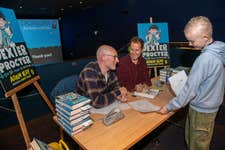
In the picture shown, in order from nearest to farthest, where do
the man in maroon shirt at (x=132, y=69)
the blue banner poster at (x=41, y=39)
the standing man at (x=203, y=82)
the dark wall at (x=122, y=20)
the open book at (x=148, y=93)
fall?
1. the standing man at (x=203, y=82)
2. the open book at (x=148, y=93)
3. the man in maroon shirt at (x=132, y=69)
4. the dark wall at (x=122, y=20)
5. the blue banner poster at (x=41, y=39)

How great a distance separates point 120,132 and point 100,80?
59 cm

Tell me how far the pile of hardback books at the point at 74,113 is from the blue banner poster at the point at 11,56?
67cm

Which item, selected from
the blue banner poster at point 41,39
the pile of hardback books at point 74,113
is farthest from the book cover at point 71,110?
the blue banner poster at point 41,39

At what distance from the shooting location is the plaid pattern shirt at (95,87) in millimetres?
1514

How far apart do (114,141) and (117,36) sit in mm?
5484

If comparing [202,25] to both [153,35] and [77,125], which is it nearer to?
[77,125]

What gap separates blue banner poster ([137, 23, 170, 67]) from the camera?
2.78 m

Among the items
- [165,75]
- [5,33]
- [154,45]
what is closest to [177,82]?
[165,75]

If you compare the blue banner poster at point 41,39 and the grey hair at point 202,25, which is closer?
the grey hair at point 202,25

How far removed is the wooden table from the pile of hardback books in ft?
0.16

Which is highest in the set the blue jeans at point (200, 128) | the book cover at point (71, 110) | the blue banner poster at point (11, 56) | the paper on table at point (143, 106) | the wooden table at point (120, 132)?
the blue banner poster at point (11, 56)

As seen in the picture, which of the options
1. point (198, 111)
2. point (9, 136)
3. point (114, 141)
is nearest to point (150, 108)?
point (198, 111)

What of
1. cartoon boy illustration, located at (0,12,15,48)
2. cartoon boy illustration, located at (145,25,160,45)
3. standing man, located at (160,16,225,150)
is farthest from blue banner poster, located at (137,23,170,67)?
cartoon boy illustration, located at (0,12,15,48)

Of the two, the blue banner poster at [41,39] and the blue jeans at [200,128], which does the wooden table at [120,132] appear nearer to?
the blue jeans at [200,128]
